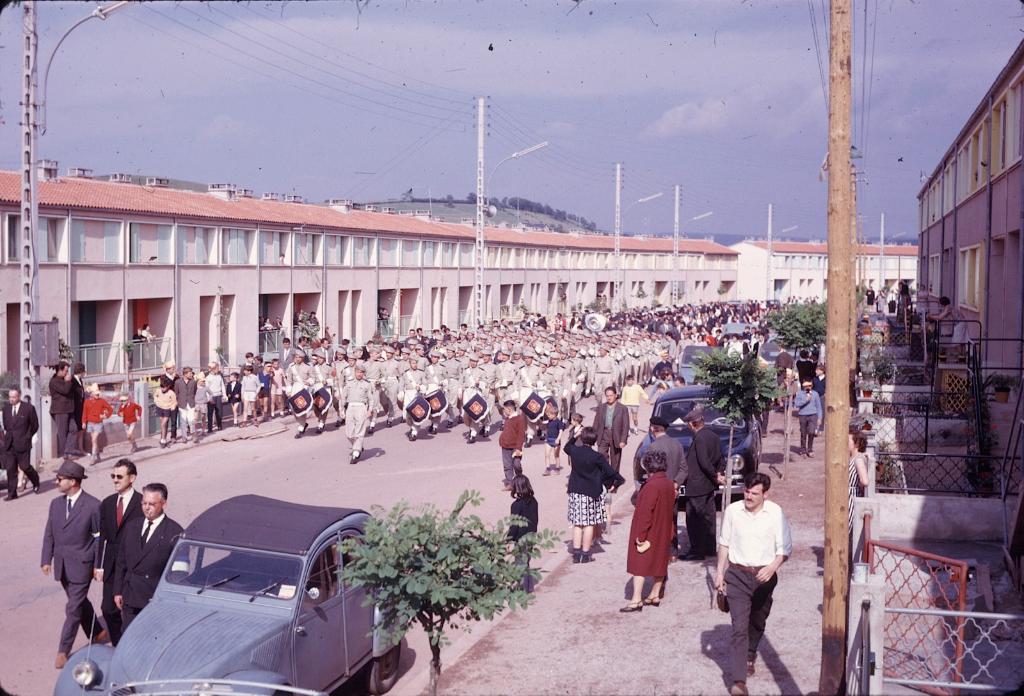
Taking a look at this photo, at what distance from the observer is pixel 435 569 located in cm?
710

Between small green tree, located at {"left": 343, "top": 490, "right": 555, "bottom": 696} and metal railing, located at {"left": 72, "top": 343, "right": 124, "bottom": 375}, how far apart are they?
23.7 m

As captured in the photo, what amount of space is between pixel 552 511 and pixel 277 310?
29598 millimetres

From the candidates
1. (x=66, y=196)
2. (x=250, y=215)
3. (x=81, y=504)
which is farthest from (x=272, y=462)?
(x=250, y=215)

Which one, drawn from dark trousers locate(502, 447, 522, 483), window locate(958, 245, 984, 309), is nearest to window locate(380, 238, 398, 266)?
window locate(958, 245, 984, 309)

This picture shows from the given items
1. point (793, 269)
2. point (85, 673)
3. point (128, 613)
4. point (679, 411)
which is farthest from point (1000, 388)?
point (793, 269)

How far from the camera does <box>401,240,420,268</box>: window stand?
52.2m

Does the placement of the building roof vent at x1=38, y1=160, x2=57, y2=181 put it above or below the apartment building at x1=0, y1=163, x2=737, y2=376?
above

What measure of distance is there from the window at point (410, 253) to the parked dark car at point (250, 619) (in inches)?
1731

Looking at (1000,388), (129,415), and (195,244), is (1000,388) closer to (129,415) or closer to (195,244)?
(129,415)

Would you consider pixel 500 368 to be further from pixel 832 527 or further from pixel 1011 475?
pixel 832 527

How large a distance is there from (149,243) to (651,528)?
28.3m

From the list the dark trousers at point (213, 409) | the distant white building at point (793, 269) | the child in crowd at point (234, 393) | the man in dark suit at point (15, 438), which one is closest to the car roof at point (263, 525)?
the man in dark suit at point (15, 438)

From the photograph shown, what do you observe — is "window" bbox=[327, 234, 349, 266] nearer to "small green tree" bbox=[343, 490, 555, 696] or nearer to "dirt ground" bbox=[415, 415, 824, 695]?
"dirt ground" bbox=[415, 415, 824, 695]

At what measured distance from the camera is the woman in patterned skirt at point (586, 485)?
1190 cm
